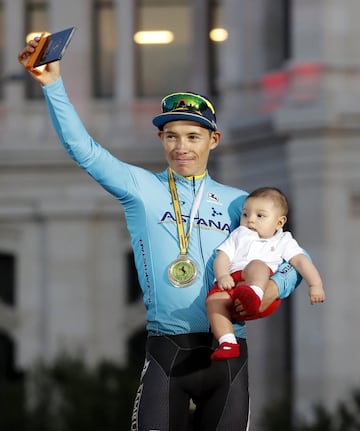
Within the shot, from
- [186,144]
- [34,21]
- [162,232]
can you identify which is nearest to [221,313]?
[162,232]

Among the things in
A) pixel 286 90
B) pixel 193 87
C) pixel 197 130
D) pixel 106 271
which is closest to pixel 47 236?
pixel 106 271

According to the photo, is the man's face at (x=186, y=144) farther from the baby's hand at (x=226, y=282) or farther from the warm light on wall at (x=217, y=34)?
the warm light on wall at (x=217, y=34)

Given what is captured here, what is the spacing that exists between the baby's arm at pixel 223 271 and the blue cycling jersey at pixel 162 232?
0.52 ft

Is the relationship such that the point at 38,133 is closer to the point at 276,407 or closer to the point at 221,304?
the point at 276,407

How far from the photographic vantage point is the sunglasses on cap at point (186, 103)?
871cm

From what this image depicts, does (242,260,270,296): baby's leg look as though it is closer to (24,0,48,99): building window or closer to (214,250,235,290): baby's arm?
(214,250,235,290): baby's arm

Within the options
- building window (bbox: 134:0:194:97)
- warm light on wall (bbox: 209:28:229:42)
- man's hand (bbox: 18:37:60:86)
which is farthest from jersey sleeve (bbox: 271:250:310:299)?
building window (bbox: 134:0:194:97)

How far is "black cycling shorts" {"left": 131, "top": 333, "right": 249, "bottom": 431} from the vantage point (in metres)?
8.53

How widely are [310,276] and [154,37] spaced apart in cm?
2837

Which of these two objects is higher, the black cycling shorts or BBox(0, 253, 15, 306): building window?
BBox(0, 253, 15, 306): building window

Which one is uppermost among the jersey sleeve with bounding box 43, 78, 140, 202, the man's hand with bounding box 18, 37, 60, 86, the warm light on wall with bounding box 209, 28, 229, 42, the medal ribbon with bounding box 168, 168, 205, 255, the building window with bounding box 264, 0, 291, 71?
the warm light on wall with bounding box 209, 28, 229, 42

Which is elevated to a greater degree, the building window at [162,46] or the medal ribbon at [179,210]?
the building window at [162,46]

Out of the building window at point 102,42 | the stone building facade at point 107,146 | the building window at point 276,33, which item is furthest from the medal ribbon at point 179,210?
the building window at point 102,42

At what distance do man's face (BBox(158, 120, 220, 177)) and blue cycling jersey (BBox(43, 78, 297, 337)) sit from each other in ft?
0.28
